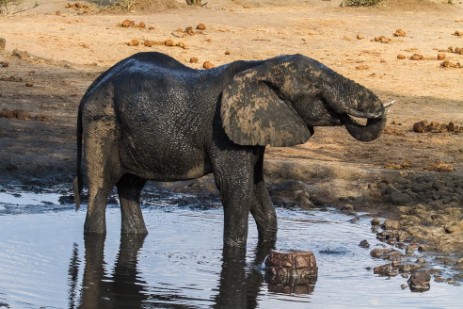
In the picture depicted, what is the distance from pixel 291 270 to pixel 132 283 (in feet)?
3.80

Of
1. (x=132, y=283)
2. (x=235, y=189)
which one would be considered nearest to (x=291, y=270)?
(x=235, y=189)

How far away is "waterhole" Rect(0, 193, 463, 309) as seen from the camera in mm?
7902

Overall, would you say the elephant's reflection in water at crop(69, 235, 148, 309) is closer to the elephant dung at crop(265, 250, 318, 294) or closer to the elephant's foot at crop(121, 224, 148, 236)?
the elephant's foot at crop(121, 224, 148, 236)

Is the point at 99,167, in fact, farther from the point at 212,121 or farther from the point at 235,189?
the point at 235,189

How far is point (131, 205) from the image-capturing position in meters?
9.97

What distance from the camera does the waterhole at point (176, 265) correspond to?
311 inches

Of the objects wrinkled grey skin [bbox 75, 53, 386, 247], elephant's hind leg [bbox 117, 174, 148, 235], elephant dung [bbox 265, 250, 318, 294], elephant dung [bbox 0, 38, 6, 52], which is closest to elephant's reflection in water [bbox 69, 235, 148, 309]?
elephant's hind leg [bbox 117, 174, 148, 235]

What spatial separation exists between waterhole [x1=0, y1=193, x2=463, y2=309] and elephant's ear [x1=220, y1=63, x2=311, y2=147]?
984 mm

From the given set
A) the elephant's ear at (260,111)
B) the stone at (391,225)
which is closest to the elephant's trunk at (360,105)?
the elephant's ear at (260,111)

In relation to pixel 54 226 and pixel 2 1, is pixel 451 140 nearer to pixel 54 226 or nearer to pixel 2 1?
pixel 54 226

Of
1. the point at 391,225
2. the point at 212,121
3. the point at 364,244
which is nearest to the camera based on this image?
the point at 212,121

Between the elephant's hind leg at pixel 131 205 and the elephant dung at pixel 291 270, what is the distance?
1.69m

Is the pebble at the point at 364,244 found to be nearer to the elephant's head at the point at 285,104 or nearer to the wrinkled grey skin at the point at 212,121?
the wrinkled grey skin at the point at 212,121

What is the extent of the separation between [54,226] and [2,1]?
14447 mm
